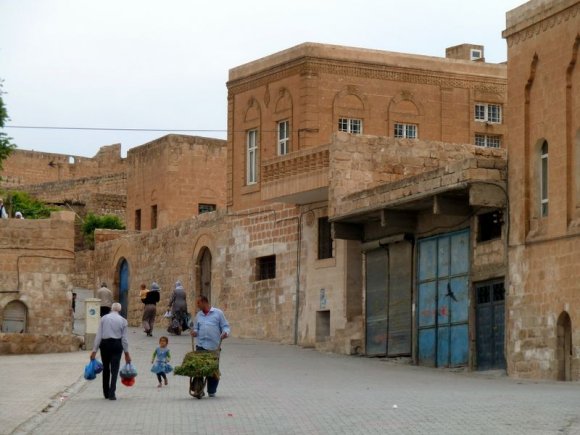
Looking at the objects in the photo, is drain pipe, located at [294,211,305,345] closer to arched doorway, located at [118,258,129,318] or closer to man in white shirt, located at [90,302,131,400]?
arched doorway, located at [118,258,129,318]

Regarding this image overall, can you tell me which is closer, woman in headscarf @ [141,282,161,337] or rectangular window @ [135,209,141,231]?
woman in headscarf @ [141,282,161,337]

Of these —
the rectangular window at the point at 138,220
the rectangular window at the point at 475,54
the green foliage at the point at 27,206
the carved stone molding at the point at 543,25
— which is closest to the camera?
the carved stone molding at the point at 543,25

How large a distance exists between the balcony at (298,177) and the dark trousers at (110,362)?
1369 centimetres

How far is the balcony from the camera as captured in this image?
115 ft

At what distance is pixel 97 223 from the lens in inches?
2436

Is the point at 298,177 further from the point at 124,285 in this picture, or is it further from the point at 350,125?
the point at 124,285

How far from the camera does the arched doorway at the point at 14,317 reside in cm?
3675

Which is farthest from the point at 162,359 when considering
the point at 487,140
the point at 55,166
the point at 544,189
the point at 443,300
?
the point at 55,166

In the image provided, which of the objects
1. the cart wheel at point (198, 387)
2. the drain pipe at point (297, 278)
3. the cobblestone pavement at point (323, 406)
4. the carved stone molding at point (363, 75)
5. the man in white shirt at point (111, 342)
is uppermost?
the carved stone molding at point (363, 75)

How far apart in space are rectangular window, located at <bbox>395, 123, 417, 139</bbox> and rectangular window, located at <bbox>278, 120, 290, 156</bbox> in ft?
10.0

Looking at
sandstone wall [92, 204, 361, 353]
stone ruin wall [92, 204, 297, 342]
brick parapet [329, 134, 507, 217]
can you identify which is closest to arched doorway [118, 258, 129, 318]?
stone ruin wall [92, 204, 297, 342]

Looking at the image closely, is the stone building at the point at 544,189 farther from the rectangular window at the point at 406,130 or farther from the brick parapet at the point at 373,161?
the rectangular window at the point at 406,130

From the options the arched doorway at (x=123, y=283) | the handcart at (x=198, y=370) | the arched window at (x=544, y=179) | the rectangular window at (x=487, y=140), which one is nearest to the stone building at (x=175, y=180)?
the arched doorway at (x=123, y=283)

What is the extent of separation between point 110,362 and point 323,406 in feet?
12.4
